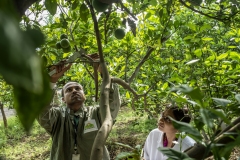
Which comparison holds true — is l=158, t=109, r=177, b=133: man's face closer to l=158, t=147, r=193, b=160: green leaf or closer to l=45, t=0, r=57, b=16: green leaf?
l=45, t=0, r=57, b=16: green leaf

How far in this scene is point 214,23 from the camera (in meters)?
4.29

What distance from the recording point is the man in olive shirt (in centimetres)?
204

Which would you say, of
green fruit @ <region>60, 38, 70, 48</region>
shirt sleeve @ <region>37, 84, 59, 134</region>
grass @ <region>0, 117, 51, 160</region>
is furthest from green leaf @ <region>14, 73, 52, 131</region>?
grass @ <region>0, 117, 51, 160</region>

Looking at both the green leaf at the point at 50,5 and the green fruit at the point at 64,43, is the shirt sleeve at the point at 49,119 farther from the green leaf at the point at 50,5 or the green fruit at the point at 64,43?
the green leaf at the point at 50,5

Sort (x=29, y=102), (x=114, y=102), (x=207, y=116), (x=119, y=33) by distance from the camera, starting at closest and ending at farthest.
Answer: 1. (x=29, y=102)
2. (x=207, y=116)
3. (x=119, y=33)
4. (x=114, y=102)

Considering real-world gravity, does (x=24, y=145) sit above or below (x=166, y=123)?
below

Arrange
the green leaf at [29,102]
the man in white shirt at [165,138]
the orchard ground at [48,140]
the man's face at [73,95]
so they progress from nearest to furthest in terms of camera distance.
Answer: the green leaf at [29,102] → the man in white shirt at [165,138] → the man's face at [73,95] → the orchard ground at [48,140]

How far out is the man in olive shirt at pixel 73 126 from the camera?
204cm

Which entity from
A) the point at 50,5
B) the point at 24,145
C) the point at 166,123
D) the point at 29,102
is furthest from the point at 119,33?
the point at 24,145

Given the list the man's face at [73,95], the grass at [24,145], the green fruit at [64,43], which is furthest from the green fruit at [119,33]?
the grass at [24,145]

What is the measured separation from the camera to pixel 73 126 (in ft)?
6.96

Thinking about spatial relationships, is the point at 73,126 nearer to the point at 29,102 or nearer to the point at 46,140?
the point at 29,102

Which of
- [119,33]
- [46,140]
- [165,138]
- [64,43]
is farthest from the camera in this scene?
[46,140]

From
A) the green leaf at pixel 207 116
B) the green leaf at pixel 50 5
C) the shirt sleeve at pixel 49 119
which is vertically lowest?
the green leaf at pixel 207 116
